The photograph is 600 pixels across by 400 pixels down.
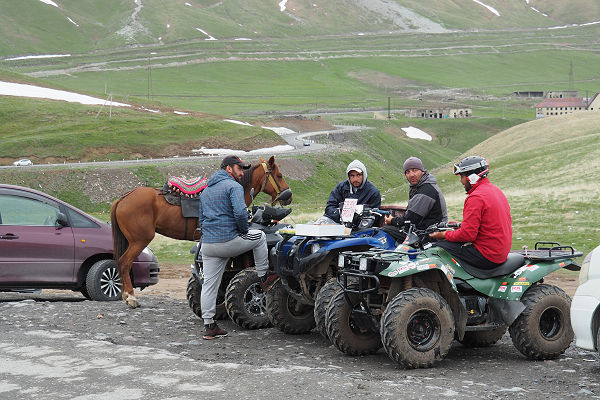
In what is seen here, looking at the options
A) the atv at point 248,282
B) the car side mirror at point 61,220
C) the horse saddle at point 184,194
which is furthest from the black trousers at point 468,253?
the car side mirror at point 61,220

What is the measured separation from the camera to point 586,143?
53.1 meters

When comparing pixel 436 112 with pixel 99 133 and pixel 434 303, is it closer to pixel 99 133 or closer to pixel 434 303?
pixel 99 133

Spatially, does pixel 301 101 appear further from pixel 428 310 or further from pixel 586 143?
pixel 428 310

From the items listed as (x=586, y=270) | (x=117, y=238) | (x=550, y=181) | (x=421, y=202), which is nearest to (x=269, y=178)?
(x=117, y=238)

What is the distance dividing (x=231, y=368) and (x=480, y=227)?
3.57 m

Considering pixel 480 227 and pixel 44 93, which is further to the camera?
pixel 44 93

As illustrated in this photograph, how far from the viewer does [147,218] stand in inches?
609

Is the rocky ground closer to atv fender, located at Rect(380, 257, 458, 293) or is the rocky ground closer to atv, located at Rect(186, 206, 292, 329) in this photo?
atv, located at Rect(186, 206, 292, 329)

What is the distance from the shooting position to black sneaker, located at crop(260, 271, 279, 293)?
12109mm

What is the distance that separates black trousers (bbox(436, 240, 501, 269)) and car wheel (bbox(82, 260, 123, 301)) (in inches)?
288

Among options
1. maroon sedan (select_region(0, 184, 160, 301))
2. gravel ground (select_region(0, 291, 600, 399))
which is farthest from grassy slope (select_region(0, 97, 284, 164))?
gravel ground (select_region(0, 291, 600, 399))

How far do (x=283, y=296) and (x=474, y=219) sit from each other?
3381 mm

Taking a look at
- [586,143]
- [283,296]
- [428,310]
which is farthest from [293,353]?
[586,143]

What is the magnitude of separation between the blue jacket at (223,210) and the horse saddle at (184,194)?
376 centimetres
